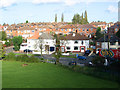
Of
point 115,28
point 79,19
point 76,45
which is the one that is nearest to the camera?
point 76,45

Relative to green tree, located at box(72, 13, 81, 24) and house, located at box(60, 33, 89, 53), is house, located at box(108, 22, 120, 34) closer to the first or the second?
house, located at box(60, 33, 89, 53)

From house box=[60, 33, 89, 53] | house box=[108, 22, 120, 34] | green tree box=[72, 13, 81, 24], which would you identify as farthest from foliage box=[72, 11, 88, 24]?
house box=[60, 33, 89, 53]

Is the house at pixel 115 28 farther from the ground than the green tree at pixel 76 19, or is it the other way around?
the green tree at pixel 76 19

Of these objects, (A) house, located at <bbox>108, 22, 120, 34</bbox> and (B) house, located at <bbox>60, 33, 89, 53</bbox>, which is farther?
(A) house, located at <bbox>108, 22, 120, 34</bbox>

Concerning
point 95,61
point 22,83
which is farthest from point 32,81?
point 95,61

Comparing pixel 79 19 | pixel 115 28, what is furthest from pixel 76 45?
pixel 79 19

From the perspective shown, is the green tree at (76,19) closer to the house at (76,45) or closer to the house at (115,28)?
the house at (115,28)

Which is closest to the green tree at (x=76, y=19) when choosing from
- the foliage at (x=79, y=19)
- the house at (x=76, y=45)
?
the foliage at (x=79, y=19)

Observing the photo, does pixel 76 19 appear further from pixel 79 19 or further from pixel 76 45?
pixel 76 45

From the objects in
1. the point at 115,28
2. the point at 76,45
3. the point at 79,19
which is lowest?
the point at 76,45

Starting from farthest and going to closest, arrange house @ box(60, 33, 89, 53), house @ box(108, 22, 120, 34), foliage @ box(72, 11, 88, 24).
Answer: foliage @ box(72, 11, 88, 24)
house @ box(108, 22, 120, 34)
house @ box(60, 33, 89, 53)

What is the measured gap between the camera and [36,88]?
20.5 m

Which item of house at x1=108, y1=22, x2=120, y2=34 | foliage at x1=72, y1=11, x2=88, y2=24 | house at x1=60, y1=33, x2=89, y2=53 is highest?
foliage at x1=72, y1=11, x2=88, y2=24

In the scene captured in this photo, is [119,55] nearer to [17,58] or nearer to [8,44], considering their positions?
[17,58]
